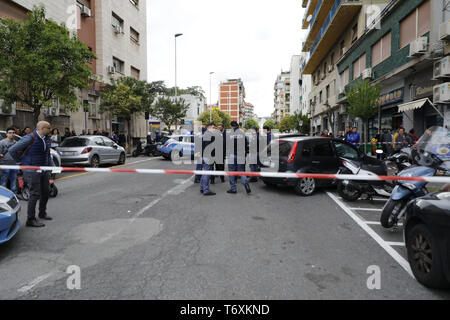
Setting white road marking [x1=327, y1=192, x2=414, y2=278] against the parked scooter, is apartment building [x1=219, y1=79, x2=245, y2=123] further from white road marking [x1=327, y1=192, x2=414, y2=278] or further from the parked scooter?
white road marking [x1=327, y1=192, x2=414, y2=278]

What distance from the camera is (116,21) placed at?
28.5 metres

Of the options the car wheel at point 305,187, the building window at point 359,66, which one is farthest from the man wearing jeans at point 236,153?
the building window at point 359,66


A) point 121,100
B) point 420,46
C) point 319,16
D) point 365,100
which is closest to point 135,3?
point 121,100

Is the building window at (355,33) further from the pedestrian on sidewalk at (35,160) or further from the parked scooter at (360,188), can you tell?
the pedestrian on sidewalk at (35,160)

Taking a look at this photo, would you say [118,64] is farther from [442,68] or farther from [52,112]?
A: [442,68]

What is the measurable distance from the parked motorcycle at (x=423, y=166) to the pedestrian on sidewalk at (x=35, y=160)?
5.68 m

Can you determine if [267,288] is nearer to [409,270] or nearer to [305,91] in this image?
[409,270]

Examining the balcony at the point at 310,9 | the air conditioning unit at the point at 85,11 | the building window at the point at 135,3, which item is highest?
the balcony at the point at 310,9

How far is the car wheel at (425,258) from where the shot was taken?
294 cm

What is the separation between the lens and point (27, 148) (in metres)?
5.32

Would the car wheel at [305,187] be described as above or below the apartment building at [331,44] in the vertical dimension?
below

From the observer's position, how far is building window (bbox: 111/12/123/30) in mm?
27734

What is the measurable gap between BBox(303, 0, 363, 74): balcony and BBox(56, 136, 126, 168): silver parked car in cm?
1875

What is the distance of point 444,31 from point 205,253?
13.0m
